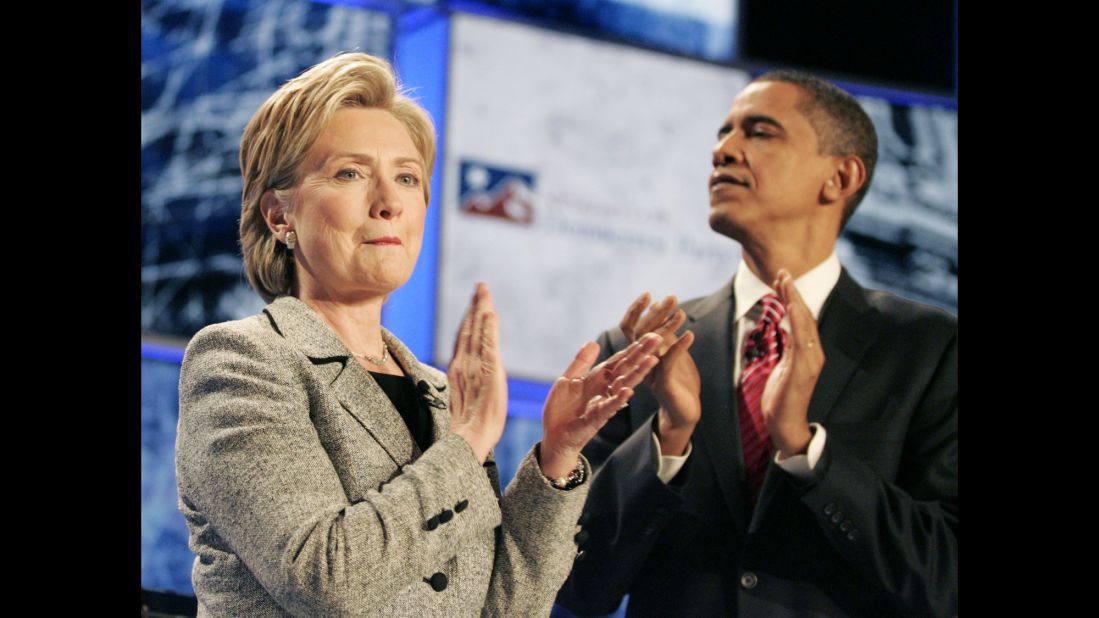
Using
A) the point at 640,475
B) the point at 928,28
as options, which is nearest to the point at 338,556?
the point at 640,475

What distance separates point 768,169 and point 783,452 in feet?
2.38

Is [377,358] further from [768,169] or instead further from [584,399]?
[768,169]

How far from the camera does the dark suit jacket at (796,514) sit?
325 centimetres

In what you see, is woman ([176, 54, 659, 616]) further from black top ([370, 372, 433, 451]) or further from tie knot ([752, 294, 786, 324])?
tie knot ([752, 294, 786, 324])

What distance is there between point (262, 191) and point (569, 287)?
1000 mm

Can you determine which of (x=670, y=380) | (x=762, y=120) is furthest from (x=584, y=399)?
(x=762, y=120)

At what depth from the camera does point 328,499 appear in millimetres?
2533

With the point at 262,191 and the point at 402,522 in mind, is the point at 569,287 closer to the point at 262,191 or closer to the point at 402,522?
the point at 262,191

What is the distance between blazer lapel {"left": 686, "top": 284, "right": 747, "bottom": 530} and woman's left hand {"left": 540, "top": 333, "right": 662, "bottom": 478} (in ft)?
1.33

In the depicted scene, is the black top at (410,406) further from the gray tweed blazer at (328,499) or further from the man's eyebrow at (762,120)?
the man's eyebrow at (762,120)

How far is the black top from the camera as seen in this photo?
282 centimetres

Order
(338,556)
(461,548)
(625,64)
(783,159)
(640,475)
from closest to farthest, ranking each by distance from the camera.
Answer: (338,556) < (461,548) < (640,475) < (783,159) < (625,64)

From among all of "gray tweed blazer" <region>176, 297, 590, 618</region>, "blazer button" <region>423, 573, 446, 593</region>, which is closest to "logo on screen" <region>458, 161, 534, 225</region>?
"gray tweed blazer" <region>176, 297, 590, 618</region>
